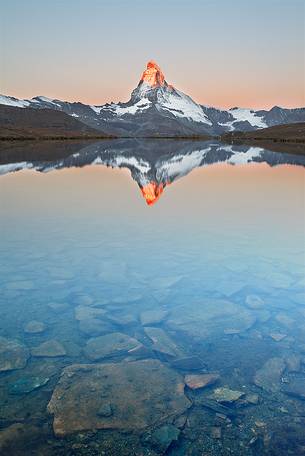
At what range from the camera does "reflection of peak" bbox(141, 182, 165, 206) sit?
105 feet

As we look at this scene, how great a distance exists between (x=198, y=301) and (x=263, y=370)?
372 cm

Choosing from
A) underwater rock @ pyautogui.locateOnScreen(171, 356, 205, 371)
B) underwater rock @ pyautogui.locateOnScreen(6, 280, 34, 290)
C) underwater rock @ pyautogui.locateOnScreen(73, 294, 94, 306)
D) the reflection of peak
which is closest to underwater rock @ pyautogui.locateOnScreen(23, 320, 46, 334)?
underwater rock @ pyautogui.locateOnScreen(73, 294, 94, 306)

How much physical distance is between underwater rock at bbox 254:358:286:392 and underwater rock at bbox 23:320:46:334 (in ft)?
17.4

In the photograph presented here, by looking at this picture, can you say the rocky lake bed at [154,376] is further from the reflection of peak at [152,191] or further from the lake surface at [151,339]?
the reflection of peak at [152,191]

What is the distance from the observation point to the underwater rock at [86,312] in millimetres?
11367

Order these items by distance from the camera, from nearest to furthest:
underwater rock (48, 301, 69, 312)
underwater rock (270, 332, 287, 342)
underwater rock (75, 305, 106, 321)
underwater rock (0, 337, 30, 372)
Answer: underwater rock (0, 337, 30, 372), underwater rock (270, 332, 287, 342), underwater rock (75, 305, 106, 321), underwater rock (48, 301, 69, 312)

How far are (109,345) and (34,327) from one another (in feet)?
6.80

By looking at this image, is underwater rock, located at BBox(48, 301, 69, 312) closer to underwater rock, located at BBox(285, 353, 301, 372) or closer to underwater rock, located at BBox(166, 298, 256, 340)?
underwater rock, located at BBox(166, 298, 256, 340)

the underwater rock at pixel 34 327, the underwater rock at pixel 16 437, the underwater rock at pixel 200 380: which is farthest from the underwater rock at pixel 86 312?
the underwater rock at pixel 16 437

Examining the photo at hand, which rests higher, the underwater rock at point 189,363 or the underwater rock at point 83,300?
the underwater rock at point 83,300

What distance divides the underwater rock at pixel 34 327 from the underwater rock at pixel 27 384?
6.39ft

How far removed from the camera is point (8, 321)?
1084cm

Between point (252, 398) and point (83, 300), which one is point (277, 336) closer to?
point (252, 398)

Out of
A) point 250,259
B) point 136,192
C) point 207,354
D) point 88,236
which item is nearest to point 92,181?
point 136,192
